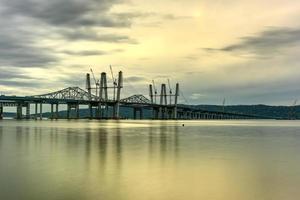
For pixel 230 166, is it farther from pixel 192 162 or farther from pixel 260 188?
pixel 260 188

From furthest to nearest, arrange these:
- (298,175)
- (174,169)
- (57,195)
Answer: (174,169), (298,175), (57,195)

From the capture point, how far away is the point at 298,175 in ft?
77.7

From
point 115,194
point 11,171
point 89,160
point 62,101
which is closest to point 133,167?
point 89,160

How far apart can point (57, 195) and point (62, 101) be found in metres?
171

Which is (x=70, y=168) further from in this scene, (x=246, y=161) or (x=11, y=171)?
(x=246, y=161)

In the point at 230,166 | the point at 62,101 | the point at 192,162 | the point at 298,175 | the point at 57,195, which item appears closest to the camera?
the point at 57,195

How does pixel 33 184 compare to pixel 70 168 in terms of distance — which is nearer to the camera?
pixel 33 184

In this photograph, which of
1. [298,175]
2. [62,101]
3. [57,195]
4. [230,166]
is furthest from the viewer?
[62,101]

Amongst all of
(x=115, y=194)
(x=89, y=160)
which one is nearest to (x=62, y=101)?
(x=89, y=160)

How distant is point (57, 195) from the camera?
1716 centimetres

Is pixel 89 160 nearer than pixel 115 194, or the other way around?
pixel 115 194

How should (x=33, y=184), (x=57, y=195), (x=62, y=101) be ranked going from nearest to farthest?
1. (x=57, y=195)
2. (x=33, y=184)
3. (x=62, y=101)

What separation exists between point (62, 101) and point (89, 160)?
522 ft

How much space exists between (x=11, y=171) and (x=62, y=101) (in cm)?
16388
